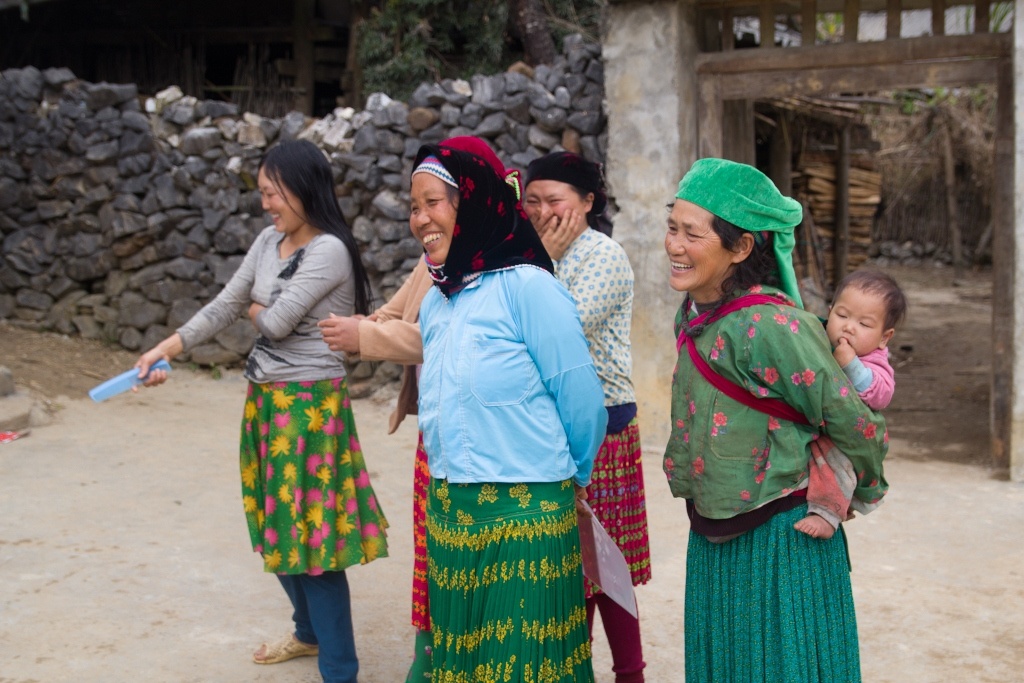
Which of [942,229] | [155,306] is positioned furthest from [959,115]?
[155,306]

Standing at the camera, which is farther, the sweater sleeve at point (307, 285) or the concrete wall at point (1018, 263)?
the concrete wall at point (1018, 263)

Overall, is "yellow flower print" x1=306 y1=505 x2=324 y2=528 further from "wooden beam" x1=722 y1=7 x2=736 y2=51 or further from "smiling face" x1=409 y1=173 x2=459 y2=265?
"wooden beam" x1=722 y1=7 x2=736 y2=51

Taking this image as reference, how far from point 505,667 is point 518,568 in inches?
9.1

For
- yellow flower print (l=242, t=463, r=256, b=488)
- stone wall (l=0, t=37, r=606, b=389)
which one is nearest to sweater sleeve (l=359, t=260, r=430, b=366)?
yellow flower print (l=242, t=463, r=256, b=488)

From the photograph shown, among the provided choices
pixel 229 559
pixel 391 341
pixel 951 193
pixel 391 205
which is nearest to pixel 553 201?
pixel 391 341

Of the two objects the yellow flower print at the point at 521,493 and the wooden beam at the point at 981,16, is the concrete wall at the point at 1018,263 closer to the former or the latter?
the wooden beam at the point at 981,16

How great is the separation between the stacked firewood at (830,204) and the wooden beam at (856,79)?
176 inches

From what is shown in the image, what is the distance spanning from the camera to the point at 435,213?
8.34 ft

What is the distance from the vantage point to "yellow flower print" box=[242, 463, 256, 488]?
3.44 m

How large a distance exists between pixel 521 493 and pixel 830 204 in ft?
33.1

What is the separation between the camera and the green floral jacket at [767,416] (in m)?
2.30

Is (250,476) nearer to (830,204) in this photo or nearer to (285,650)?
(285,650)

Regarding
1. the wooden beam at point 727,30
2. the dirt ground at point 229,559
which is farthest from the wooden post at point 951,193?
the wooden beam at point 727,30

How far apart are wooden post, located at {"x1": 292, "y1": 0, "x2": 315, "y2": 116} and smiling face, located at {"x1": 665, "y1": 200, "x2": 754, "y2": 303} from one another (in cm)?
1027
